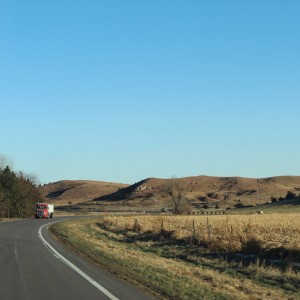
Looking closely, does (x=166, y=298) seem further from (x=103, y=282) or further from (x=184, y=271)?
(x=184, y=271)

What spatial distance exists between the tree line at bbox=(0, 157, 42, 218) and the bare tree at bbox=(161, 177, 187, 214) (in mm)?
27392

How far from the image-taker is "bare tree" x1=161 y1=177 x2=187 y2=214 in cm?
9569

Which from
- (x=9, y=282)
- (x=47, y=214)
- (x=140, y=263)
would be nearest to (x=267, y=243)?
(x=140, y=263)

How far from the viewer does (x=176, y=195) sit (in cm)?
9962

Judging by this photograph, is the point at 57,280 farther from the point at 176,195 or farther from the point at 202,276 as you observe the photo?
the point at 176,195

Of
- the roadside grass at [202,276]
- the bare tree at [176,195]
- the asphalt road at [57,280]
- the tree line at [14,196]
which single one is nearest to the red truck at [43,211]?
the tree line at [14,196]

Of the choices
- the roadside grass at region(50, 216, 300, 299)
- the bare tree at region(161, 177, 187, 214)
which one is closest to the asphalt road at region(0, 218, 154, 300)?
the roadside grass at region(50, 216, 300, 299)

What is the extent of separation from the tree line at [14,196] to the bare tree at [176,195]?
89.9 ft

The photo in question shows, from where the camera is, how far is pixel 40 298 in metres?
10.5

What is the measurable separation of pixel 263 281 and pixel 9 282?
23.3ft

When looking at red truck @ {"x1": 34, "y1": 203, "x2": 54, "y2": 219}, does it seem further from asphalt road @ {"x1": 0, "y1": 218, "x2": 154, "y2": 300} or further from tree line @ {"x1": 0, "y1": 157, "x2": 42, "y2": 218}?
asphalt road @ {"x1": 0, "y1": 218, "x2": 154, "y2": 300}

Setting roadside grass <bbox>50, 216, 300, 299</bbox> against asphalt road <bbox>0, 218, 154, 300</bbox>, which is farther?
roadside grass <bbox>50, 216, 300, 299</bbox>

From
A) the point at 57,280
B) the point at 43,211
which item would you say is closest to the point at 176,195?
the point at 43,211

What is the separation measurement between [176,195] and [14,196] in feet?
113
